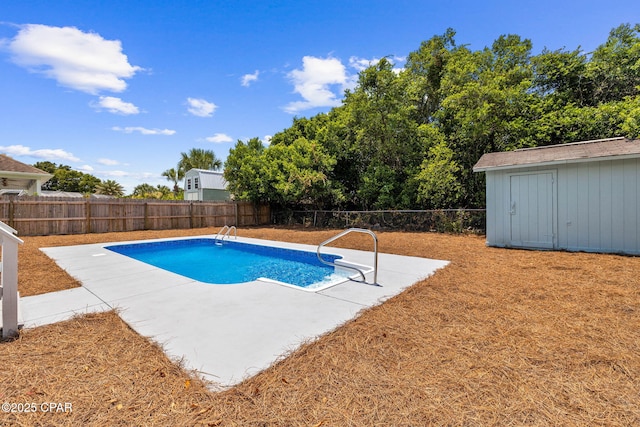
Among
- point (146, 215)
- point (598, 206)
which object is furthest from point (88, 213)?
point (598, 206)

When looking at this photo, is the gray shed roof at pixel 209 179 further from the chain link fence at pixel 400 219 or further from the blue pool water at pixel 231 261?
the blue pool water at pixel 231 261

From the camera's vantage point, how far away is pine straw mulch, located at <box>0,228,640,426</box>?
1.78 meters

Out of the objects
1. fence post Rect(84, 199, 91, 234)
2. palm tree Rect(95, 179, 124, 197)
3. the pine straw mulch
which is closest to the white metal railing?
the pine straw mulch

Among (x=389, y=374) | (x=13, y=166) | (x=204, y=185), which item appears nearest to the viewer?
(x=389, y=374)

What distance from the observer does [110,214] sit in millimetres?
14031

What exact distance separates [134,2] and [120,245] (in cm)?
756

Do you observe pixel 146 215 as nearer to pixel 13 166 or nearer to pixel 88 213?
pixel 88 213

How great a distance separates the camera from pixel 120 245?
9.55 m

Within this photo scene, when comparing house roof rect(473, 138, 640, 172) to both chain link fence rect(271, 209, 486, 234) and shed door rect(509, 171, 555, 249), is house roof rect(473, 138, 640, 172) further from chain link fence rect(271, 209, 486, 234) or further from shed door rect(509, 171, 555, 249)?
chain link fence rect(271, 209, 486, 234)

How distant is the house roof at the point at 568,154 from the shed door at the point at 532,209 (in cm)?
41

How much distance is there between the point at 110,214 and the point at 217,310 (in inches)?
548

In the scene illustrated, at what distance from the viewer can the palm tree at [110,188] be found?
3753cm

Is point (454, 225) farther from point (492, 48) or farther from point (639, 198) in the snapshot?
point (492, 48)

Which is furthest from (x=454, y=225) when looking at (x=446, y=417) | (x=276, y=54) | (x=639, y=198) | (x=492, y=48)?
(x=446, y=417)
